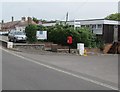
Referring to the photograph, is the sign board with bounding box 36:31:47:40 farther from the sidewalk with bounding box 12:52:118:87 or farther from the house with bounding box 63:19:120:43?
the sidewalk with bounding box 12:52:118:87

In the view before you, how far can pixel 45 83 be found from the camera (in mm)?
11383

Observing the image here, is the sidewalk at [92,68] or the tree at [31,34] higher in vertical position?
the tree at [31,34]

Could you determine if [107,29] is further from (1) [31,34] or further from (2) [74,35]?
(2) [74,35]

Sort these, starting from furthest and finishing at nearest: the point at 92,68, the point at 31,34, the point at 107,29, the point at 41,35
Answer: the point at 107,29 < the point at 31,34 < the point at 41,35 < the point at 92,68

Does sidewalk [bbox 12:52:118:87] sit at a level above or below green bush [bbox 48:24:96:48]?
below

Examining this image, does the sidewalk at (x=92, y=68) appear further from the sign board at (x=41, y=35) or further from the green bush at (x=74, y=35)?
the sign board at (x=41, y=35)

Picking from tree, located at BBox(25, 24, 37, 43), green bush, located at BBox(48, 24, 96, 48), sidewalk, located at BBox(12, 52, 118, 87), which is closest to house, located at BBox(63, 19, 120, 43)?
tree, located at BBox(25, 24, 37, 43)

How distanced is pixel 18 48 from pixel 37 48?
1903mm

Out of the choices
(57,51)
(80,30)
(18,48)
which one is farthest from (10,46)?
(80,30)

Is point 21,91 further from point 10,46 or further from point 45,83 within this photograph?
point 10,46

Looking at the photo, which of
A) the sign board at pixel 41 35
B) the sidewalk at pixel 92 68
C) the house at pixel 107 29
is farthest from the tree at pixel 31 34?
the sidewalk at pixel 92 68

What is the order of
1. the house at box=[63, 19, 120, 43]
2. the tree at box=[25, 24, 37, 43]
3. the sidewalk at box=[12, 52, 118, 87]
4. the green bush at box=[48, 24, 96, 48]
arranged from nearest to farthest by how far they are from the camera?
the sidewalk at box=[12, 52, 118, 87], the green bush at box=[48, 24, 96, 48], the tree at box=[25, 24, 37, 43], the house at box=[63, 19, 120, 43]

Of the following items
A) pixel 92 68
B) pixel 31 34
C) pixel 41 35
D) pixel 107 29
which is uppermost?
pixel 107 29

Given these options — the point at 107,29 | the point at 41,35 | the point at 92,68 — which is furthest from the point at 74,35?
the point at 107,29
